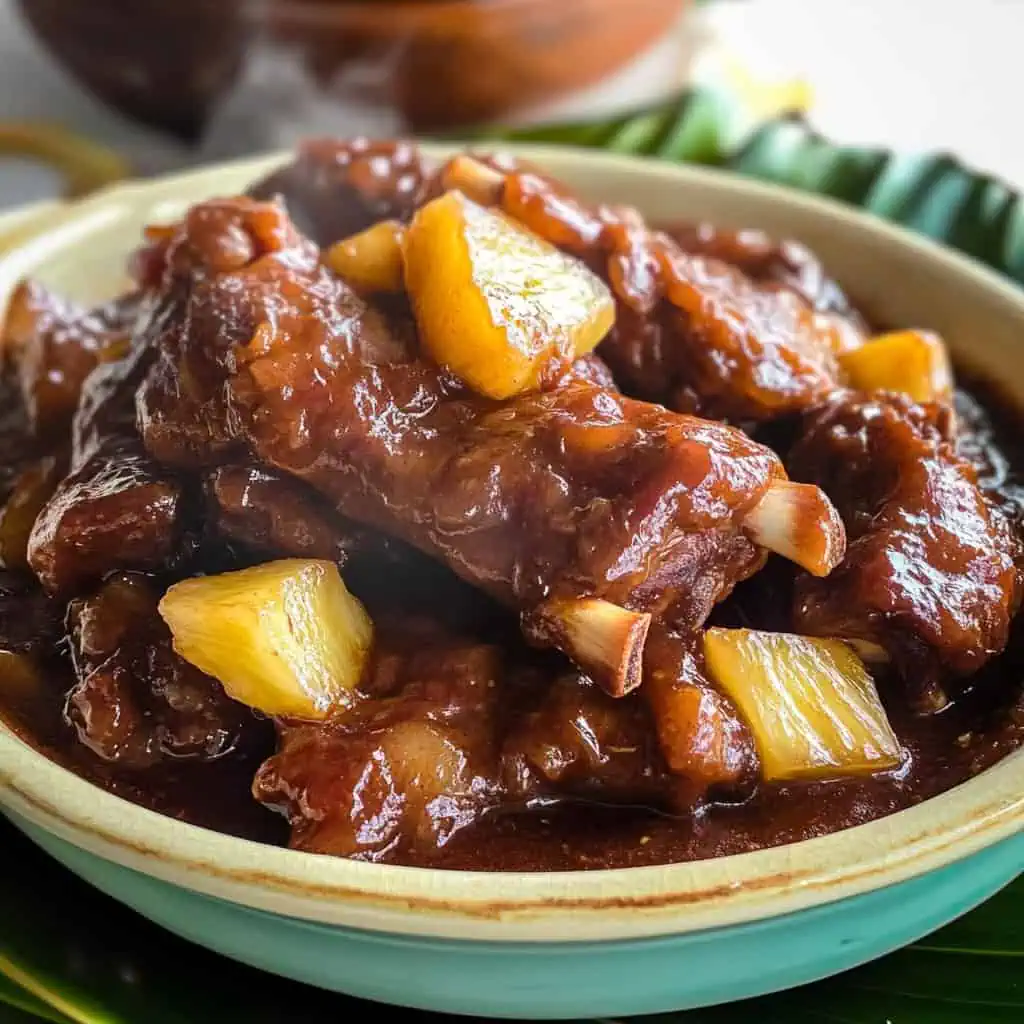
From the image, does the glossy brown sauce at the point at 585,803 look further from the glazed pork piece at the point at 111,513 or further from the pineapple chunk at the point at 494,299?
the pineapple chunk at the point at 494,299

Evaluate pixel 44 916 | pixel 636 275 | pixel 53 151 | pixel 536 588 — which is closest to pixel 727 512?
pixel 536 588

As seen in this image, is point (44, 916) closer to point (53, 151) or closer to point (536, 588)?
point (536, 588)

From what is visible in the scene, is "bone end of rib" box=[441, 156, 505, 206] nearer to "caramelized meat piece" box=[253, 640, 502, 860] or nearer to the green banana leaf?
"caramelized meat piece" box=[253, 640, 502, 860]

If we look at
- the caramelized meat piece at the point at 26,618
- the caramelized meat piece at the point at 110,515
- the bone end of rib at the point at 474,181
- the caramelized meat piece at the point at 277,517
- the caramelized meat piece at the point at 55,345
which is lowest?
the caramelized meat piece at the point at 26,618

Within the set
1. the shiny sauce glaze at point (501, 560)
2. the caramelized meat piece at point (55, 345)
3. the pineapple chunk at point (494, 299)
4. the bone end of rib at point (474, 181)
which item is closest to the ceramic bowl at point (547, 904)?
the shiny sauce glaze at point (501, 560)

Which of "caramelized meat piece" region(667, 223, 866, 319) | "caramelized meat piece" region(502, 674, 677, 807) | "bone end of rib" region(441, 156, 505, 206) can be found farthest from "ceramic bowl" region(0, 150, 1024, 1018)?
"caramelized meat piece" region(667, 223, 866, 319)
